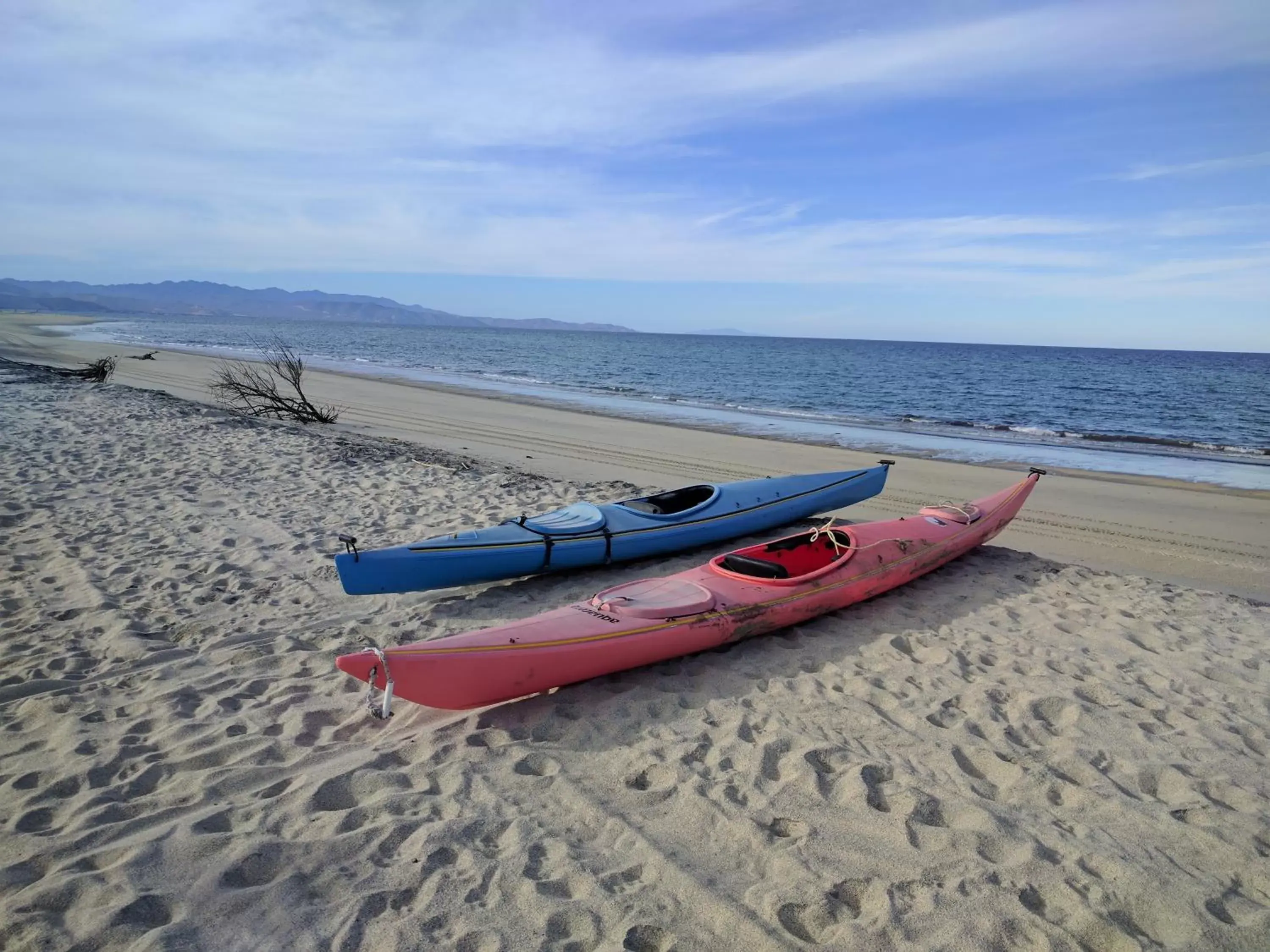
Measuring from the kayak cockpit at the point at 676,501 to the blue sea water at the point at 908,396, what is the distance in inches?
301

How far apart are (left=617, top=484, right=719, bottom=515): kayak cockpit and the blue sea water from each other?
25.1 feet

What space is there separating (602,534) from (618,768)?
2.59 metres

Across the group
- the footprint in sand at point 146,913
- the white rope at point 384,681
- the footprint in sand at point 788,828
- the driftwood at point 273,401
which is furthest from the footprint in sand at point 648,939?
the driftwood at point 273,401

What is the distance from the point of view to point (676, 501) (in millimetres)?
6566

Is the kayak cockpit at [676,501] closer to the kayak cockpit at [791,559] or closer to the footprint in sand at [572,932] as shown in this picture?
the kayak cockpit at [791,559]

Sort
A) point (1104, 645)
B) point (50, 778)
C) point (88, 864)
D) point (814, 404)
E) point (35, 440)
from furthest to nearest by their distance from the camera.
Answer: point (814, 404), point (35, 440), point (1104, 645), point (50, 778), point (88, 864)

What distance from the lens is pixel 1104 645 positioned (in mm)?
4578

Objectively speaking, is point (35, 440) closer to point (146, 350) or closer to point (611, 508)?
point (611, 508)

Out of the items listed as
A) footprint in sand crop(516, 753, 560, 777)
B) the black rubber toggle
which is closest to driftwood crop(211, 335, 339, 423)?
the black rubber toggle

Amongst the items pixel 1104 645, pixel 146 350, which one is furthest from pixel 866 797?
pixel 146 350

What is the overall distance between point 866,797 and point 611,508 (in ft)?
10.9

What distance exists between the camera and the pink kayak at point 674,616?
345cm

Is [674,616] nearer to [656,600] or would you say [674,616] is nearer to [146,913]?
[656,600]

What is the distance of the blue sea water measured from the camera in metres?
14.5
